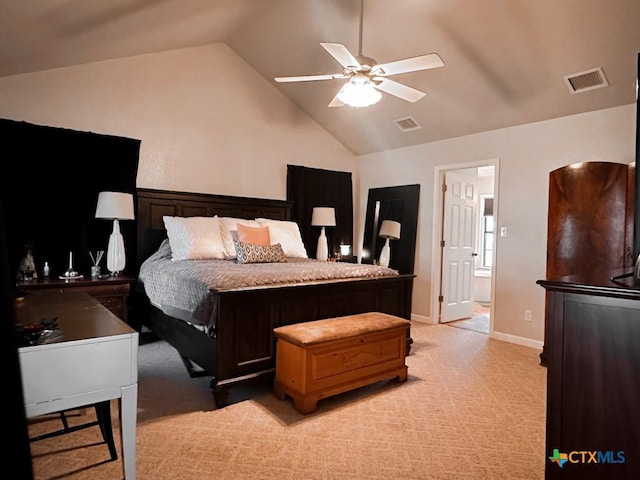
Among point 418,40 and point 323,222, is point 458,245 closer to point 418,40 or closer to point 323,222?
point 323,222

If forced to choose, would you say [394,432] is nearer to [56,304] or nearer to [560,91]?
[56,304]

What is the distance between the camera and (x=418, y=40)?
145 inches

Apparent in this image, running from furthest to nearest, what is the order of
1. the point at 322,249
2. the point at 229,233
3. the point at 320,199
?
the point at 320,199, the point at 322,249, the point at 229,233

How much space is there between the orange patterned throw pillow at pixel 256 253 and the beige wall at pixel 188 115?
1.30 m

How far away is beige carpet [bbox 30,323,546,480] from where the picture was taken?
6.34ft

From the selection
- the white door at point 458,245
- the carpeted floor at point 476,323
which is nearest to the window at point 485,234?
the carpeted floor at point 476,323

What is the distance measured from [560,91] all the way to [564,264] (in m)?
1.63

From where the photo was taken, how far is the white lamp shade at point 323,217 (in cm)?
537

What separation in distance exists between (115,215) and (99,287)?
0.67m

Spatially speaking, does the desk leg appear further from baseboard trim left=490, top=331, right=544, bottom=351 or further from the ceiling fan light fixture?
baseboard trim left=490, top=331, right=544, bottom=351

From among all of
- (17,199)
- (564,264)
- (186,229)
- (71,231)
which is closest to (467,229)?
(564,264)

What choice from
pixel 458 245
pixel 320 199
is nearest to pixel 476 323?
pixel 458 245

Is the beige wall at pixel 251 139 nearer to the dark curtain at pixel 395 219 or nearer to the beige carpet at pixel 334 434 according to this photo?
the dark curtain at pixel 395 219

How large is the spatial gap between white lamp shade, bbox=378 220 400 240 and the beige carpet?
7.29ft
